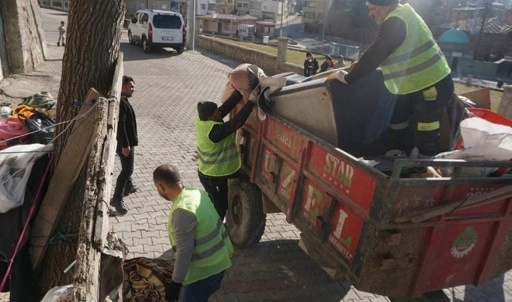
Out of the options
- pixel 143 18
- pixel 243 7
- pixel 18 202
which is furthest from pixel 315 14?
pixel 18 202

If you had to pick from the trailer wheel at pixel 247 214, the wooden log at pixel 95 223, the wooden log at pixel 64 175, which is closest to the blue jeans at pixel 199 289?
the wooden log at pixel 95 223

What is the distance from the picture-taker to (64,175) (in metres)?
3.36

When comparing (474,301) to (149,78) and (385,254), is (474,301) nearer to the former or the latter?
(385,254)

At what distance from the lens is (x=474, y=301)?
4227 mm

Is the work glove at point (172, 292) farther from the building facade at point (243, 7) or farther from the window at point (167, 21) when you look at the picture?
the building facade at point (243, 7)

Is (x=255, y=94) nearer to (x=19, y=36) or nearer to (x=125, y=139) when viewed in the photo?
(x=125, y=139)

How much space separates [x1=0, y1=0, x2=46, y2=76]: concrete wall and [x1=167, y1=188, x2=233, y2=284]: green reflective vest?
12.5 metres

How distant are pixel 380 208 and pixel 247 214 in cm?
230

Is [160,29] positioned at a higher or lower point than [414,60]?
lower

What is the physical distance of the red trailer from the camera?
263 centimetres

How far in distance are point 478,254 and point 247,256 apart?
8.27 ft

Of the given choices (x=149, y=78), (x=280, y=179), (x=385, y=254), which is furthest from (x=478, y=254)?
(x=149, y=78)

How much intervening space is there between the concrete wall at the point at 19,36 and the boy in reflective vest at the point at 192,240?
12.4 m

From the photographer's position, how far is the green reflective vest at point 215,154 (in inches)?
174
